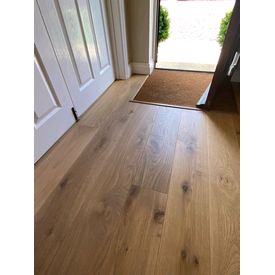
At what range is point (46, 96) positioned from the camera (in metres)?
1.17

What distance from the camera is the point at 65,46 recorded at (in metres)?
1.23

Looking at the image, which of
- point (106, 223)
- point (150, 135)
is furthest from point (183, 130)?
point (106, 223)

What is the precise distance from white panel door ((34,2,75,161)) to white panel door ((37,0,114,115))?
6 centimetres

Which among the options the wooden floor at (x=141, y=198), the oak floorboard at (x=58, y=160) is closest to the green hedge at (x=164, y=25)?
the wooden floor at (x=141, y=198)

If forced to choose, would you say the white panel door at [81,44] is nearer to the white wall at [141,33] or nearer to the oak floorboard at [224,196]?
the white wall at [141,33]

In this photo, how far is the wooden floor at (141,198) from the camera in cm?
76

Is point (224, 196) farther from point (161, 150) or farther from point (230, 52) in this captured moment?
point (230, 52)

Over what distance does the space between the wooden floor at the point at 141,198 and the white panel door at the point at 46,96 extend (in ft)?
0.33

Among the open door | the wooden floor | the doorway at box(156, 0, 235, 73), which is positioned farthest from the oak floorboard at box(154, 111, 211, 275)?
the doorway at box(156, 0, 235, 73)

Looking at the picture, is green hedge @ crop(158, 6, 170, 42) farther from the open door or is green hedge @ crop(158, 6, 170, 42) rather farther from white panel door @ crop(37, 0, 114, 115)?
the open door
